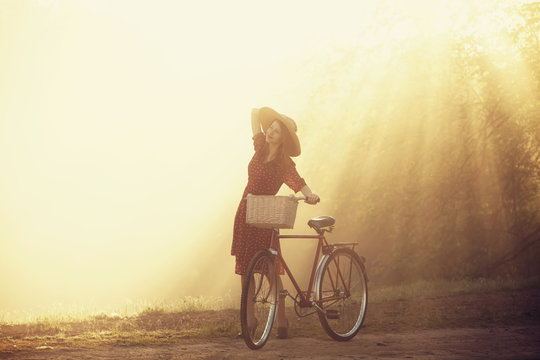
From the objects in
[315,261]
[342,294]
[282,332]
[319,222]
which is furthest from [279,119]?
[282,332]

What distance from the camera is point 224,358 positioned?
5371mm

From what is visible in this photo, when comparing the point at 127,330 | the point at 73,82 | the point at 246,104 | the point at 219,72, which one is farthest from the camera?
the point at 73,82

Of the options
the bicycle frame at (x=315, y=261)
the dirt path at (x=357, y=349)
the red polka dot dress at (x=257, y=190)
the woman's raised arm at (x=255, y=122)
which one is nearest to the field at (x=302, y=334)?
the dirt path at (x=357, y=349)

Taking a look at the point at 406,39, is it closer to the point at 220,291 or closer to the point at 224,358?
the point at 224,358

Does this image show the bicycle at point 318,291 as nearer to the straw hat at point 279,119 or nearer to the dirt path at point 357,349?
the dirt path at point 357,349

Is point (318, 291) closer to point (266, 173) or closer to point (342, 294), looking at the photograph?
point (342, 294)

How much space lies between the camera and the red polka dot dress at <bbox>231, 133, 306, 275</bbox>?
6324mm

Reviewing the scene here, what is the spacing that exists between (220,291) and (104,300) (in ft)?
17.7

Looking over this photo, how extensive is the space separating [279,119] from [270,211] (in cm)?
106

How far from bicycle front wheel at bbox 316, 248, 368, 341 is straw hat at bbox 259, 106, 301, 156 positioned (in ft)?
3.54

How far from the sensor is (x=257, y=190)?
6398 millimetres

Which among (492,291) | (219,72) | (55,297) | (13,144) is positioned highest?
(219,72)

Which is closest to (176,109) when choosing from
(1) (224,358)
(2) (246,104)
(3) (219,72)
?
(3) (219,72)

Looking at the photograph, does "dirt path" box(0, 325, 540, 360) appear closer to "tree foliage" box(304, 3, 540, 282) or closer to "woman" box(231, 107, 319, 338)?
"woman" box(231, 107, 319, 338)
